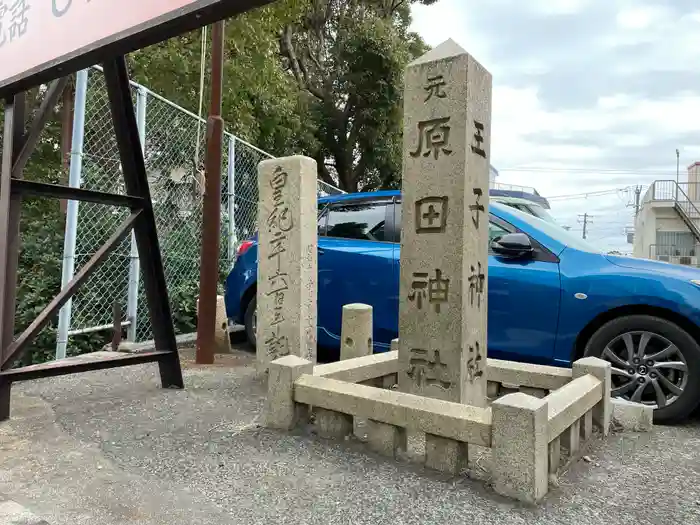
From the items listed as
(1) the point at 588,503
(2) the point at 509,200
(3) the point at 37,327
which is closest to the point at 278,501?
(1) the point at 588,503

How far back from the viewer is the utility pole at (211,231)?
491cm

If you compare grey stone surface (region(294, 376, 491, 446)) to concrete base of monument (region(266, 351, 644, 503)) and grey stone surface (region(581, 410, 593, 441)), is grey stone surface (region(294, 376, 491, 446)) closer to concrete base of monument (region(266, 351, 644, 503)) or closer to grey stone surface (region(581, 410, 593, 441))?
concrete base of monument (region(266, 351, 644, 503))

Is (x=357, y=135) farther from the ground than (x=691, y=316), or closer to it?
farther from the ground

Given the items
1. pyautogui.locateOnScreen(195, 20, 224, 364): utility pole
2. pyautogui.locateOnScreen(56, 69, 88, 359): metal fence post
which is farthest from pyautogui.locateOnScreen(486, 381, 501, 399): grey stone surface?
pyautogui.locateOnScreen(56, 69, 88, 359): metal fence post

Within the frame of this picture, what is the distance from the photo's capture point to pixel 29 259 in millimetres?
6148

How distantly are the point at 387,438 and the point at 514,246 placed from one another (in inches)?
76.0

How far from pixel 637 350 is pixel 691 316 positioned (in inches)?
15.1

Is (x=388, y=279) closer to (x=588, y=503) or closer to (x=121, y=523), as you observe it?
(x=588, y=503)

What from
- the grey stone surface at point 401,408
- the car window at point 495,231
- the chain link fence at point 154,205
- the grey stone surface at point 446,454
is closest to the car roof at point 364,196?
the car window at point 495,231

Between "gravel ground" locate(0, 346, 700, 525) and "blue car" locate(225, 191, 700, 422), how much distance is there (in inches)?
16.6

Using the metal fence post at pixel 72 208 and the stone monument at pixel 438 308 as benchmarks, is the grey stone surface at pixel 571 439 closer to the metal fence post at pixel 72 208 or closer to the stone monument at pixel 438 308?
the stone monument at pixel 438 308

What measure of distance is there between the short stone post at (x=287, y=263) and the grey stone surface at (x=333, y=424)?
1158 millimetres

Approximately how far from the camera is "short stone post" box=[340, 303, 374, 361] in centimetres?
416

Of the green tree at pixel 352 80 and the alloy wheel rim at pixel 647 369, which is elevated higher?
the green tree at pixel 352 80
